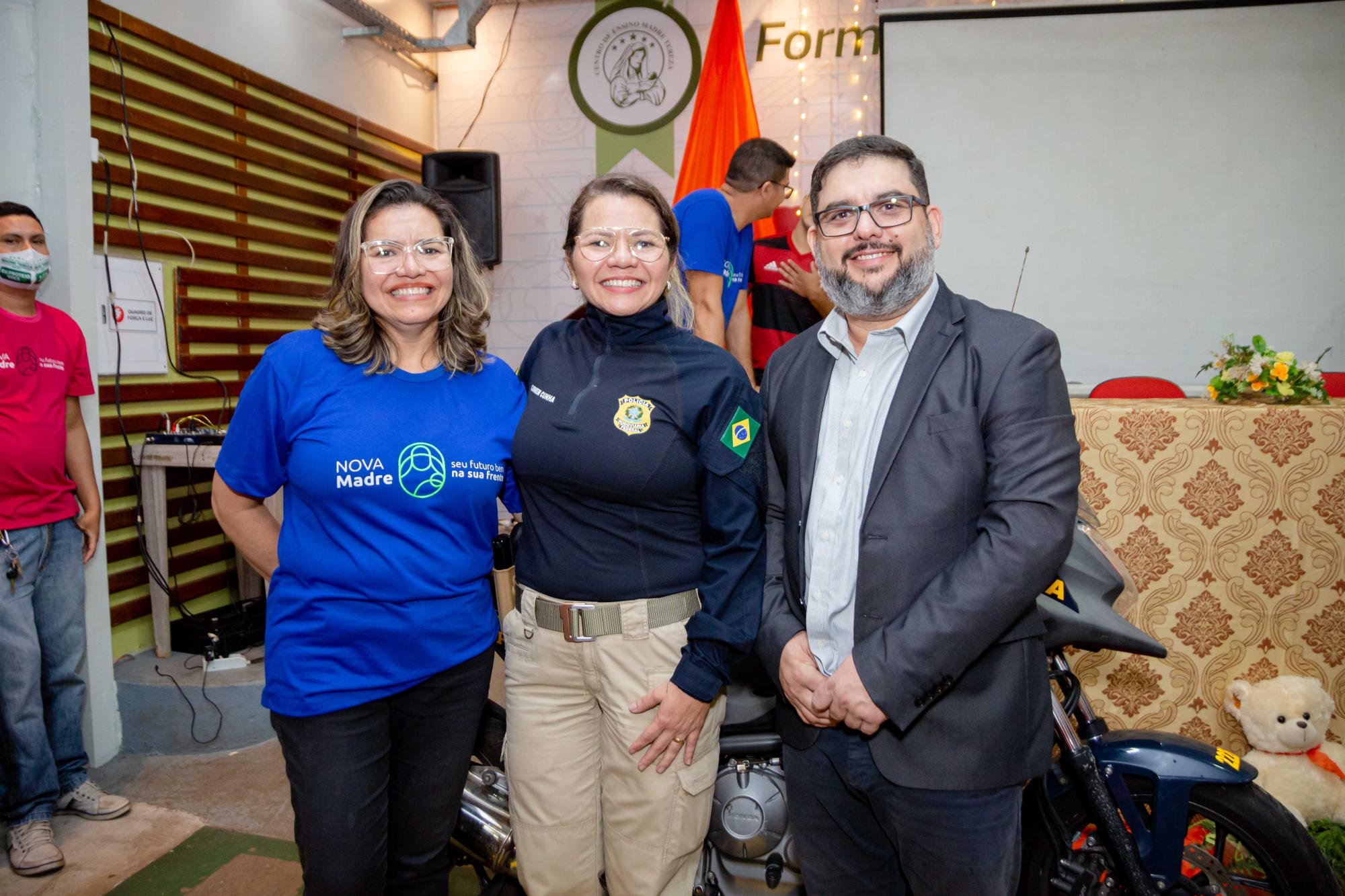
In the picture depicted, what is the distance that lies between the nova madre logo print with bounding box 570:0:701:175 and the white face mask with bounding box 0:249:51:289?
362 cm

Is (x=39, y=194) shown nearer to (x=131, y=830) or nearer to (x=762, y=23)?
(x=131, y=830)

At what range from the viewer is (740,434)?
1.42 m

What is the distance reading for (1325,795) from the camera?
2.27m

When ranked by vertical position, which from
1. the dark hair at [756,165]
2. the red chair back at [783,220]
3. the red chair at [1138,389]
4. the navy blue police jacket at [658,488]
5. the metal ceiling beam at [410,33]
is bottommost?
the navy blue police jacket at [658,488]

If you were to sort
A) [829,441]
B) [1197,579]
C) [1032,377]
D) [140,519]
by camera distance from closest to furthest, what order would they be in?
[1032,377] → [829,441] → [1197,579] → [140,519]

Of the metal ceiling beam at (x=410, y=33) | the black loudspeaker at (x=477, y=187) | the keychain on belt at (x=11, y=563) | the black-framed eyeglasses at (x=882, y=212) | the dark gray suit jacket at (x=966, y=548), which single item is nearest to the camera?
the dark gray suit jacket at (x=966, y=548)

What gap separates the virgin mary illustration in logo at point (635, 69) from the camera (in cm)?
544

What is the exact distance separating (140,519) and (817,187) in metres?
3.24

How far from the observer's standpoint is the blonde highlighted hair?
144 cm

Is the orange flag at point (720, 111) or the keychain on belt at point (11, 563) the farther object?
the orange flag at point (720, 111)

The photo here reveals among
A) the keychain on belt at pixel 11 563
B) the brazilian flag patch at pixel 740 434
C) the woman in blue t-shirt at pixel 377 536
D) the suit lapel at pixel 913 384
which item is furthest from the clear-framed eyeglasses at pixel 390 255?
the keychain on belt at pixel 11 563

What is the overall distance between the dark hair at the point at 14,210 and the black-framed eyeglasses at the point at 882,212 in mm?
2557

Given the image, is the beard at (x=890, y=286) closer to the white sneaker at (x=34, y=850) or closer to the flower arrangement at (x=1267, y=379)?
the flower arrangement at (x=1267, y=379)

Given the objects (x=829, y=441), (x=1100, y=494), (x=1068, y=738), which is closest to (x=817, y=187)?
(x=829, y=441)
